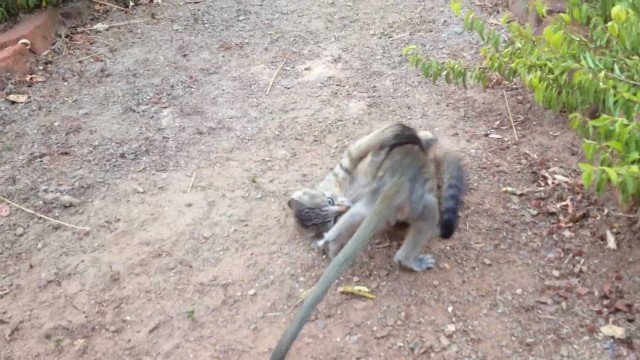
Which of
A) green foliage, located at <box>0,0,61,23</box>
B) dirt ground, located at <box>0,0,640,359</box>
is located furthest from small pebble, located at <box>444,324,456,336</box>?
green foliage, located at <box>0,0,61,23</box>

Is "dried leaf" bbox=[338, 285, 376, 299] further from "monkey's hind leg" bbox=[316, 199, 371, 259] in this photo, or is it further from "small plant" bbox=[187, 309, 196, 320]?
→ "small plant" bbox=[187, 309, 196, 320]

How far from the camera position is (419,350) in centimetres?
396

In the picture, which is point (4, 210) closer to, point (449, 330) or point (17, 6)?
point (17, 6)

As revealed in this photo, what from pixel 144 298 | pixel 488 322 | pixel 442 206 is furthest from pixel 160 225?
pixel 488 322

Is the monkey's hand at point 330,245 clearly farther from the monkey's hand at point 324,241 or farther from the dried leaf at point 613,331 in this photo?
the dried leaf at point 613,331

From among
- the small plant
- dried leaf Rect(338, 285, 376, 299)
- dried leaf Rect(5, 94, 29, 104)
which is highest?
dried leaf Rect(5, 94, 29, 104)

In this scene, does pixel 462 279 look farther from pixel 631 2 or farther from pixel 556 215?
pixel 631 2

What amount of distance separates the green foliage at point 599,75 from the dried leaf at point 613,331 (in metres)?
0.81

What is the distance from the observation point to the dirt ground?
411 cm

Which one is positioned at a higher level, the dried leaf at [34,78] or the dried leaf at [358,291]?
the dried leaf at [34,78]

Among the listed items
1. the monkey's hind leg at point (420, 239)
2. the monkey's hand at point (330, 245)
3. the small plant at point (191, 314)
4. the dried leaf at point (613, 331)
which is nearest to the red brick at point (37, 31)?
the small plant at point (191, 314)

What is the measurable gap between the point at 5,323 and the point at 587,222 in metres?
3.88

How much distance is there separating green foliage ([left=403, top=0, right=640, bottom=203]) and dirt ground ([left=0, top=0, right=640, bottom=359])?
0.92 metres

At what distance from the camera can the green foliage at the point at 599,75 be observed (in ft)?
9.91
